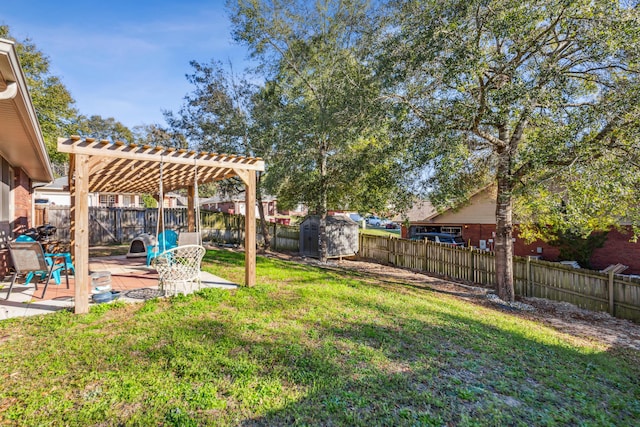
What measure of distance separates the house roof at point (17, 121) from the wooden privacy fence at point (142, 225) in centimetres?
642

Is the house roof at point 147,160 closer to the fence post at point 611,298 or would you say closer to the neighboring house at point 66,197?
the neighboring house at point 66,197

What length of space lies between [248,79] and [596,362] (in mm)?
14810

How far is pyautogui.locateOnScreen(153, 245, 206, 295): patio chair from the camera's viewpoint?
553cm

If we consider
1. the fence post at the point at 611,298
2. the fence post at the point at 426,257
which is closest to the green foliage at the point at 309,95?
the fence post at the point at 426,257

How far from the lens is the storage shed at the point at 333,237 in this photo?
13773 millimetres

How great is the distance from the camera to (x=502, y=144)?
8141 mm

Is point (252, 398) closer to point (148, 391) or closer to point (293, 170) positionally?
point (148, 391)

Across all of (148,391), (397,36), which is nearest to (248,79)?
(397,36)

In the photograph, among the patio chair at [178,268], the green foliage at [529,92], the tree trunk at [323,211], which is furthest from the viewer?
the tree trunk at [323,211]

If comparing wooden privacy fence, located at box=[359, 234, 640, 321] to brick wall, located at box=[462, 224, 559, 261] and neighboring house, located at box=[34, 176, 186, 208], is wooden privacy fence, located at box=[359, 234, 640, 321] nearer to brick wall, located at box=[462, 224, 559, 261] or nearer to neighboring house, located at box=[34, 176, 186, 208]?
brick wall, located at box=[462, 224, 559, 261]

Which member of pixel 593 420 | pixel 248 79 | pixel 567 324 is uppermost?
pixel 248 79

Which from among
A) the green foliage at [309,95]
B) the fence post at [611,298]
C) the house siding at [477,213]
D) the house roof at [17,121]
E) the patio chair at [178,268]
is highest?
the green foliage at [309,95]

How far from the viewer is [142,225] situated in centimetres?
1602

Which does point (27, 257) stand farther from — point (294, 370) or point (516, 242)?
point (516, 242)
